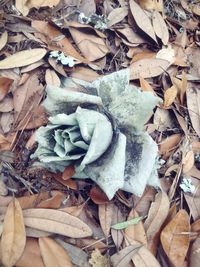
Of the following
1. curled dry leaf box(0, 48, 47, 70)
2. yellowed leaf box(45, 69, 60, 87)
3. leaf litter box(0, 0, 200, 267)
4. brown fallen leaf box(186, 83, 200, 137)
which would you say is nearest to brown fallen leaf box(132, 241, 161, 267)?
leaf litter box(0, 0, 200, 267)

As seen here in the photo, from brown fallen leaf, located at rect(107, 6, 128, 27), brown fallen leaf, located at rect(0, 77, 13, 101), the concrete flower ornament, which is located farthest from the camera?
brown fallen leaf, located at rect(107, 6, 128, 27)

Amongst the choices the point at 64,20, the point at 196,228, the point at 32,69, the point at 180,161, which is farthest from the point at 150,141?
the point at 64,20

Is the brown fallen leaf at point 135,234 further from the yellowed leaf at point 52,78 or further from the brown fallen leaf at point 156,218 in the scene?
the yellowed leaf at point 52,78

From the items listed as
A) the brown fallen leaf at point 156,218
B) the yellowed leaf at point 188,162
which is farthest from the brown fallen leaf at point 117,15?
the brown fallen leaf at point 156,218

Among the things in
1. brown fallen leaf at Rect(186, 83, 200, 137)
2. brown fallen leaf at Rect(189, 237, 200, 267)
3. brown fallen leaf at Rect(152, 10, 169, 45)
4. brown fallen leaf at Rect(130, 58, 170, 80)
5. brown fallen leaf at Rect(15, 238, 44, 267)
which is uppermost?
brown fallen leaf at Rect(152, 10, 169, 45)

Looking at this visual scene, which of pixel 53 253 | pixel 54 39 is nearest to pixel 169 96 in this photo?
pixel 54 39

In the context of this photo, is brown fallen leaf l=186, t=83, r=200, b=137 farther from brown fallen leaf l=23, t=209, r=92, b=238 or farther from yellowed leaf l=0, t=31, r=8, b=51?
yellowed leaf l=0, t=31, r=8, b=51

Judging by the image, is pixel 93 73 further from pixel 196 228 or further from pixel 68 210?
pixel 196 228
